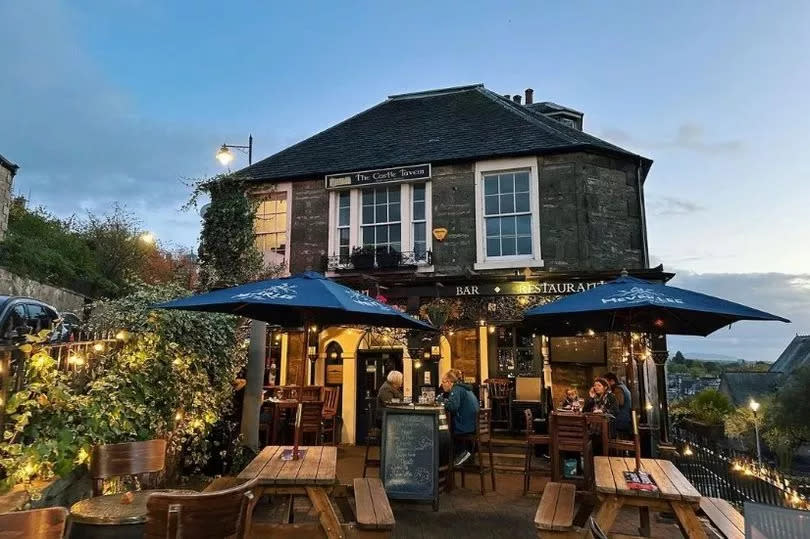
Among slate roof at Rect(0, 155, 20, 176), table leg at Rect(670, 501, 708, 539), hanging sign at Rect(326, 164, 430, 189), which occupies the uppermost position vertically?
slate roof at Rect(0, 155, 20, 176)

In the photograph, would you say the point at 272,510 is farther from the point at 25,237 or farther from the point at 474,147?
the point at 25,237

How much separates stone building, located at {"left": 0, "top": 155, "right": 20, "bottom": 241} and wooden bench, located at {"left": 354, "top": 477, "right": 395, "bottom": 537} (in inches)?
555

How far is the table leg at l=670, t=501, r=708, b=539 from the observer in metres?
3.86

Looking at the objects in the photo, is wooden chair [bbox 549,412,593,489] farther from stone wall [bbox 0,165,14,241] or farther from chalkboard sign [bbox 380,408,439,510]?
stone wall [bbox 0,165,14,241]

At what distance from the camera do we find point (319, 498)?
4.01 meters

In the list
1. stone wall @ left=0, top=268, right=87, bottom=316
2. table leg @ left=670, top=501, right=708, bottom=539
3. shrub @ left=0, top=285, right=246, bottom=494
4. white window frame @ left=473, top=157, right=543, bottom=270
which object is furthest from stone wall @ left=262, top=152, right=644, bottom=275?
stone wall @ left=0, top=268, right=87, bottom=316

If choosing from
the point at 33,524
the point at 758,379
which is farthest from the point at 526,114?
the point at 758,379

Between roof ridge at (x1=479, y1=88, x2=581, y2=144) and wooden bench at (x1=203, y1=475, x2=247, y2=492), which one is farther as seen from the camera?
roof ridge at (x1=479, y1=88, x2=581, y2=144)

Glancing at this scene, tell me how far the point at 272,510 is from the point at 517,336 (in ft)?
25.6

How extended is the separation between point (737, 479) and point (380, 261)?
25.9 feet

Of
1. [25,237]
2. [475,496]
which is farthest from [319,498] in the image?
[25,237]

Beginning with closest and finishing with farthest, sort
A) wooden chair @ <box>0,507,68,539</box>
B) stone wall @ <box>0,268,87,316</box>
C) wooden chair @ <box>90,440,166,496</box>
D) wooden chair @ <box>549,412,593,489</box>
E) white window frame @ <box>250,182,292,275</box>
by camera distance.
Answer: wooden chair @ <box>0,507,68,539</box> → wooden chair @ <box>90,440,166,496</box> → wooden chair @ <box>549,412,593,489</box> → white window frame @ <box>250,182,292,275</box> → stone wall @ <box>0,268,87,316</box>

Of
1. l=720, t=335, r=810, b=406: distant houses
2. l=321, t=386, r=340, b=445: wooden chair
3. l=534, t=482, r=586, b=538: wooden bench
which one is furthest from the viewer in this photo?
l=720, t=335, r=810, b=406: distant houses

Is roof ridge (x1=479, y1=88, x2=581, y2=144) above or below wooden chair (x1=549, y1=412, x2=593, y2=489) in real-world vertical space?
above
